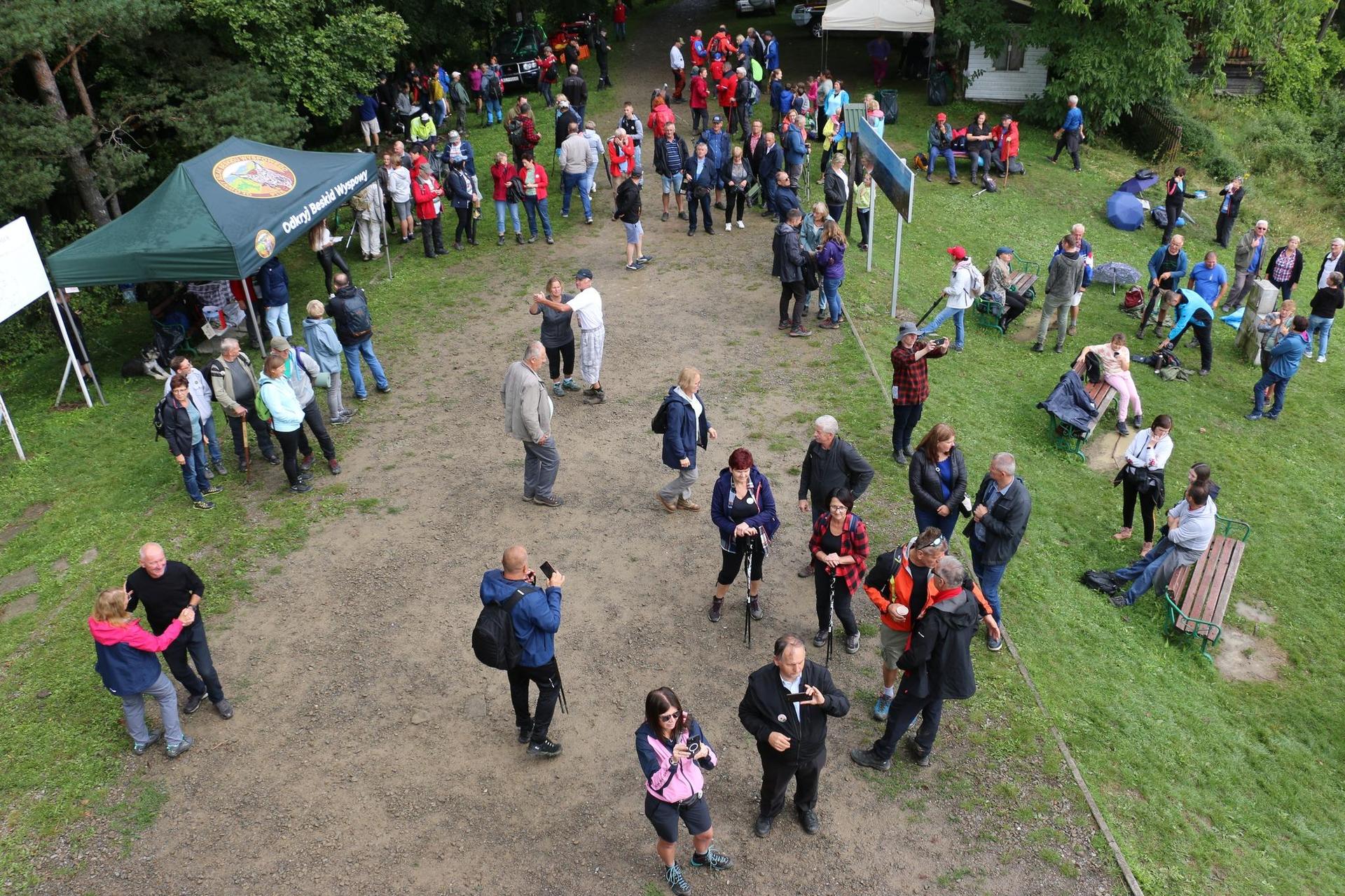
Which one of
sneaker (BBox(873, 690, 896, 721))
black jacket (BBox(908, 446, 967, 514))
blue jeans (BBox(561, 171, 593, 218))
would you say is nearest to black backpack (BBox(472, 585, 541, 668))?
sneaker (BBox(873, 690, 896, 721))

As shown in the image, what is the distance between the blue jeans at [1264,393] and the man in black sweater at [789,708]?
1092 cm

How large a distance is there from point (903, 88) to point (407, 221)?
15.2 m

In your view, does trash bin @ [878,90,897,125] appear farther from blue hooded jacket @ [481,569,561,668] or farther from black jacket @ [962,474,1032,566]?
blue hooded jacket @ [481,569,561,668]

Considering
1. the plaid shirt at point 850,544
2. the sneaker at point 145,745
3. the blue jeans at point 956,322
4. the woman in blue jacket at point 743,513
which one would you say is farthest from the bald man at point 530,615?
the blue jeans at point 956,322

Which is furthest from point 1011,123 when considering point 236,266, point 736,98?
point 236,266

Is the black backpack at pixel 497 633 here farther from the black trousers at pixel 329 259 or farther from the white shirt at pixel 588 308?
the black trousers at pixel 329 259

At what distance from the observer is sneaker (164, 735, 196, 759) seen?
7.44 metres

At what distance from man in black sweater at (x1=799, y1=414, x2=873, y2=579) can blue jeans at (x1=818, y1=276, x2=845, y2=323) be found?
554 cm

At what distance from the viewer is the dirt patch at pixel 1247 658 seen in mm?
9492

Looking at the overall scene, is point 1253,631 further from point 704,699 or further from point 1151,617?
point 704,699

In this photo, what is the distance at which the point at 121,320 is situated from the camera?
1638 centimetres

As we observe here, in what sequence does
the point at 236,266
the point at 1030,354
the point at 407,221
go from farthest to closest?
the point at 407,221 → the point at 1030,354 → the point at 236,266

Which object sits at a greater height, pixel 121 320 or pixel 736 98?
pixel 736 98

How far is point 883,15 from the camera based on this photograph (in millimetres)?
23797
